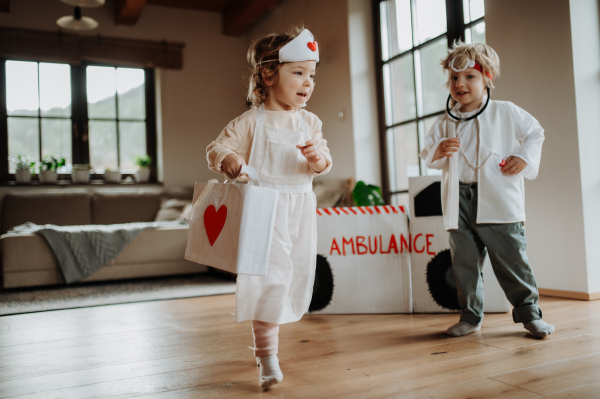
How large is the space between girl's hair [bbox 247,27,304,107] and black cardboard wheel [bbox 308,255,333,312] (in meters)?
0.97

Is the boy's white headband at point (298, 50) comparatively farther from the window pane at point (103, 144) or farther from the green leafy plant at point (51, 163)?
the window pane at point (103, 144)

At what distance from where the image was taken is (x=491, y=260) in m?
1.69

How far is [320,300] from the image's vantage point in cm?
219

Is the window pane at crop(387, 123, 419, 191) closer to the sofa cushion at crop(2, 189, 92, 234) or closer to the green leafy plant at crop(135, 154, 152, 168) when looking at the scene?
the green leafy plant at crop(135, 154, 152, 168)

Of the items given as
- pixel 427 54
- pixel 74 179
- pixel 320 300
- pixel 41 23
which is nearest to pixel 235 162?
pixel 320 300

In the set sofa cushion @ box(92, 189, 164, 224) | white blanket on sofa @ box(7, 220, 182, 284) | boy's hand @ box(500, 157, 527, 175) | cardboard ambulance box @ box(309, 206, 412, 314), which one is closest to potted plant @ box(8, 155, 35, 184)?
sofa cushion @ box(92, 189, 164, 224)

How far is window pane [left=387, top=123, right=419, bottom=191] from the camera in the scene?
3.44 metres

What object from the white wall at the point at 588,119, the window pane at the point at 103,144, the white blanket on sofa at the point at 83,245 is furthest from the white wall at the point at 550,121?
the window pane at the point at 103,144

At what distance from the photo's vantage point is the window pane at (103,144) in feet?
16.3

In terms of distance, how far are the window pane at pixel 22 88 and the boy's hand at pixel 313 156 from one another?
14.4 feet

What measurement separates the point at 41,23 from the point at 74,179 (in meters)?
1.57

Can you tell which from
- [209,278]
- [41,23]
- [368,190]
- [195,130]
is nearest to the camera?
[368,190]

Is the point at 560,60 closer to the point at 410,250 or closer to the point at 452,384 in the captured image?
the point at 410,250

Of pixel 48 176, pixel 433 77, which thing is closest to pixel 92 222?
pixel 48 176
